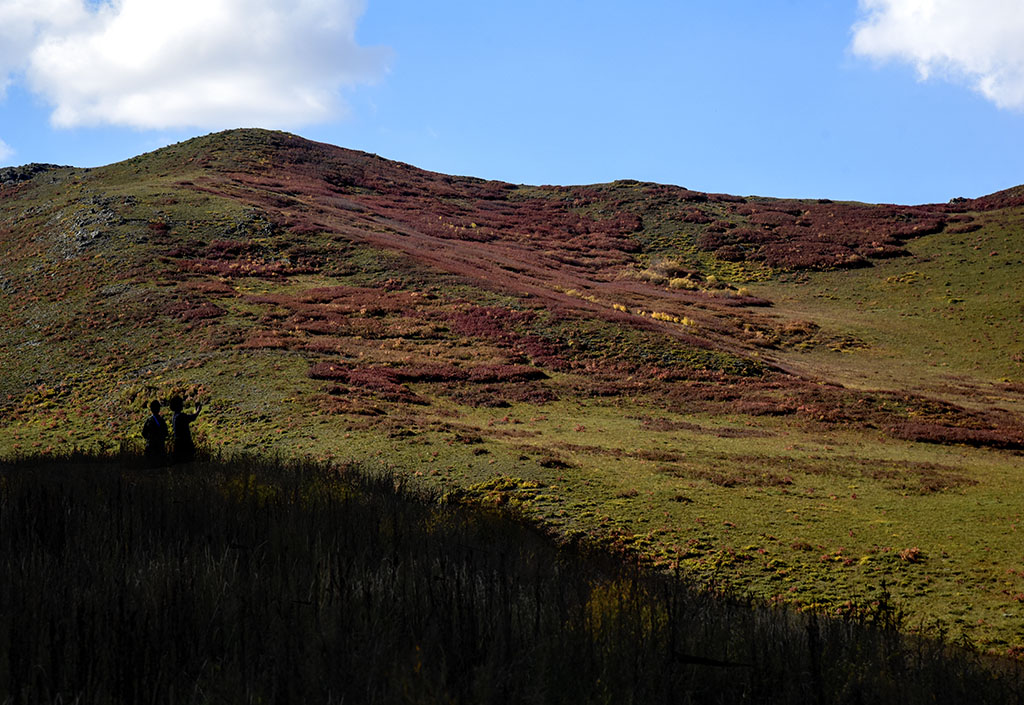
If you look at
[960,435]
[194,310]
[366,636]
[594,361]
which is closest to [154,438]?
[366,636]

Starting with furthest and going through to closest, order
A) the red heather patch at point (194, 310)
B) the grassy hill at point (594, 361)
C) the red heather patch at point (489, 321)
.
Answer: the red heather patch at point (489, 321)
the red heather patch at point (194, 310)
the grassy hill at point (594, 361)

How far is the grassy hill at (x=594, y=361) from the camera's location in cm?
1484

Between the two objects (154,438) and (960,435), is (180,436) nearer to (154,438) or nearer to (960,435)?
(154,438)

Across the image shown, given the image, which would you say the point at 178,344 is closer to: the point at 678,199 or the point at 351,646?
the point at 351,646

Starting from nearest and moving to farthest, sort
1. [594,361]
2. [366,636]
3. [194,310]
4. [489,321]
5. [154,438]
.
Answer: [366,636], [154,438], [594,361], [194,310], [489,321]

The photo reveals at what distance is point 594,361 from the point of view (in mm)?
33281

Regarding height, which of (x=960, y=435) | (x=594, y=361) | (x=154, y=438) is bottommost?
(x=960, y=435)

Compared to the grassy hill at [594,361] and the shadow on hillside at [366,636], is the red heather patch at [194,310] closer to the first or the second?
the grassy hill at [594,361]

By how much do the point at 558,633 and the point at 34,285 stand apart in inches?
1779

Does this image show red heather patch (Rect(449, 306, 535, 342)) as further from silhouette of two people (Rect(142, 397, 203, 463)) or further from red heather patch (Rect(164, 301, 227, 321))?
silhouette of two people (Rect(142, 397, 203, 463))

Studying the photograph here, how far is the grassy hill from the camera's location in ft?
48.7

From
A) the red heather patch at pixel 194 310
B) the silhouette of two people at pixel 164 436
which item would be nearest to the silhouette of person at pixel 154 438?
the silhouette of two people at pixel 164 436

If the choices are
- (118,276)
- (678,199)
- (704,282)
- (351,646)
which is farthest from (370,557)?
(678,199)

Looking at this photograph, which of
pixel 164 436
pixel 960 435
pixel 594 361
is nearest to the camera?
pixel 164 436
